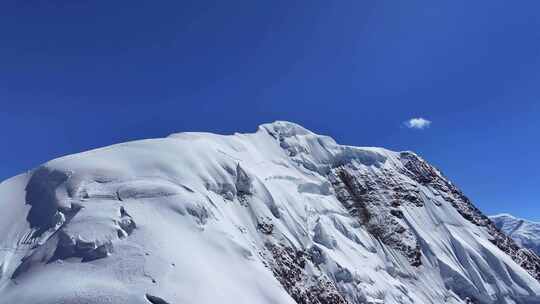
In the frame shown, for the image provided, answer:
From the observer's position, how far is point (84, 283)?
90.2 feet

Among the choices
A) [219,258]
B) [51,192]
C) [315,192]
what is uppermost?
[315,192]

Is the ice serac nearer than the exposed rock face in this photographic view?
Yes

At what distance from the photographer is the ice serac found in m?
30.2

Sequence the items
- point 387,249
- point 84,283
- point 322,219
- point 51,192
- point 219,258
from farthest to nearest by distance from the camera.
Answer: point 387,249 < point 322,219 < point 51,192 < point 219,258 < point 84,283

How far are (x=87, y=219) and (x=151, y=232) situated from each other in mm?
4706

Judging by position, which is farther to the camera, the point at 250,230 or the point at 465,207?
the point at 465,207

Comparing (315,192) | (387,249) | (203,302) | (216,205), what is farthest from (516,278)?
(203,302)

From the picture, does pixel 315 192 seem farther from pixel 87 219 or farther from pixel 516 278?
pixel 87 219

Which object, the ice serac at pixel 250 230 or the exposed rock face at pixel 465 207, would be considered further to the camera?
the exposed rock face at pixel 465 207

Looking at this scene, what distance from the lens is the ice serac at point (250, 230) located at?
99.1 ft

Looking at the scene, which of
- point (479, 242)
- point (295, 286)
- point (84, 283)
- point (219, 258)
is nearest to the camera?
point (84, 283)

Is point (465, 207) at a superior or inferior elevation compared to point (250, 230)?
superior

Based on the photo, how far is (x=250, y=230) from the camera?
153 feet

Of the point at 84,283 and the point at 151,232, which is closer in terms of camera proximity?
the point at 84,283
